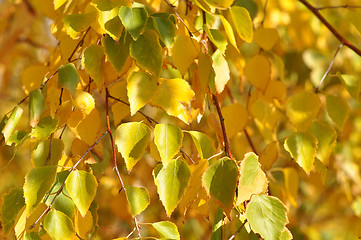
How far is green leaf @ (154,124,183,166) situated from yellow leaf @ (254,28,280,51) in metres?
0.41

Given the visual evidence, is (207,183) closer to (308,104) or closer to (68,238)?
(68,238)

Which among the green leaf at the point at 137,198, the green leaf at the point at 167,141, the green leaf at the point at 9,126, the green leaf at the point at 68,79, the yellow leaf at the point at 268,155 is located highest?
the green leaf at the point at 68,79

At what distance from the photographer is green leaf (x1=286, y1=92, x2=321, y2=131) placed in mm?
747

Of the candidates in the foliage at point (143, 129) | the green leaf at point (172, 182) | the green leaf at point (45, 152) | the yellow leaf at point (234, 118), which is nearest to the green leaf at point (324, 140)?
the foliage at point (143, 129)

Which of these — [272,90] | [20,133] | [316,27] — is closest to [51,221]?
[20,133]

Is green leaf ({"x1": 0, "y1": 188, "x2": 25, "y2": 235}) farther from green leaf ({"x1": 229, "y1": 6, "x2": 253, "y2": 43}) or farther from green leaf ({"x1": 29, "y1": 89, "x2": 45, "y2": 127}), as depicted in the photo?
green leaf ({"x1": 229, "y1": 6, "x2": 253, "y2": 43})

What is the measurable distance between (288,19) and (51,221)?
1.41 m

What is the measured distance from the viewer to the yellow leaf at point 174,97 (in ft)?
1.91

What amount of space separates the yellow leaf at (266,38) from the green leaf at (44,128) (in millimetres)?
452

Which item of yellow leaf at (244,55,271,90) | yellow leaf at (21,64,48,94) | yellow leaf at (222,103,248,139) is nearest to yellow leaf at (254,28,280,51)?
yellow leaf at (244,55,271,90)

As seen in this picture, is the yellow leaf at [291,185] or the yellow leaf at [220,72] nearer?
the yellow leaf at [220,72]

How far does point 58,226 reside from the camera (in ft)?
1.75

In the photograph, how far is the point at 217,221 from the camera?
0.60 metres

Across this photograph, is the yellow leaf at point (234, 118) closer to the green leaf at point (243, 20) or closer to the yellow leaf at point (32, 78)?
the green leaf at point (243, 20)
